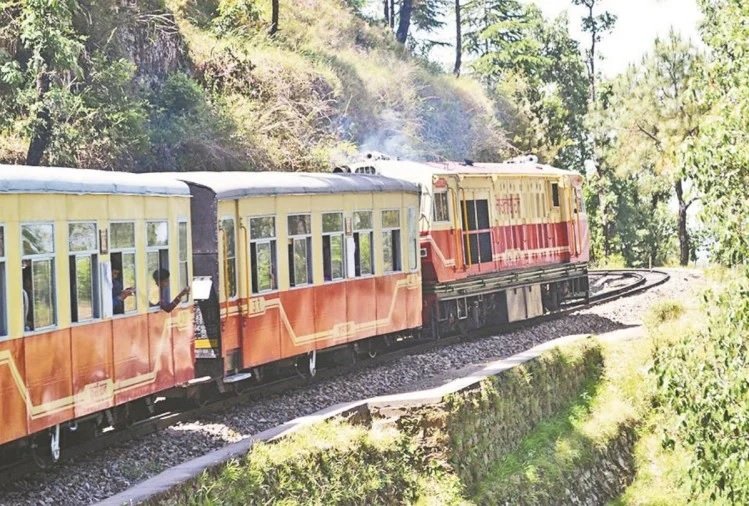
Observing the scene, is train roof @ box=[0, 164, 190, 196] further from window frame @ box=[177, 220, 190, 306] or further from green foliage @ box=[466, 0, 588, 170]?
green foliage @ box=[466, 0, 588, 170]

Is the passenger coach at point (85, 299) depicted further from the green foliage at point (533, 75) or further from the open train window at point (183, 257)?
the green foliage at point (533, 75)

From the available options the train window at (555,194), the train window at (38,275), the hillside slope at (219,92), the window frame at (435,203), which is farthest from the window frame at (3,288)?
the train window at (555,194)

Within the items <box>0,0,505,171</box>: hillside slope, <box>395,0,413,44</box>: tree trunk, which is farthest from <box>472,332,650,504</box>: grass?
<box>395,0,413,44</box>: tree trunk

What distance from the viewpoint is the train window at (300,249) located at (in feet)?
54.0

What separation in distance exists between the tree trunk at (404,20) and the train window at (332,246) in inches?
1380

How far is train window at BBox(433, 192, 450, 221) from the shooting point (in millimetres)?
21906

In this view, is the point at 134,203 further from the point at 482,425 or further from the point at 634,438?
the point at 634,438

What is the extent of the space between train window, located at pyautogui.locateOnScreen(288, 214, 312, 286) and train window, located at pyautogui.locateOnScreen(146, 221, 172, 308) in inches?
112

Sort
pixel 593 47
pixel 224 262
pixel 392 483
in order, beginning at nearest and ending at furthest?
pixel 392 483 → pixel 224 262 → pixel 593 47

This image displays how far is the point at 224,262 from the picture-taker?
1498 cm

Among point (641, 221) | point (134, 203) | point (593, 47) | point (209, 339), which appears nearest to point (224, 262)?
point (209, 339)

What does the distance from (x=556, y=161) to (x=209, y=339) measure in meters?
34.9

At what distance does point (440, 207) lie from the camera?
22.1 meters

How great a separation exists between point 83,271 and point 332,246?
595 centimetres
